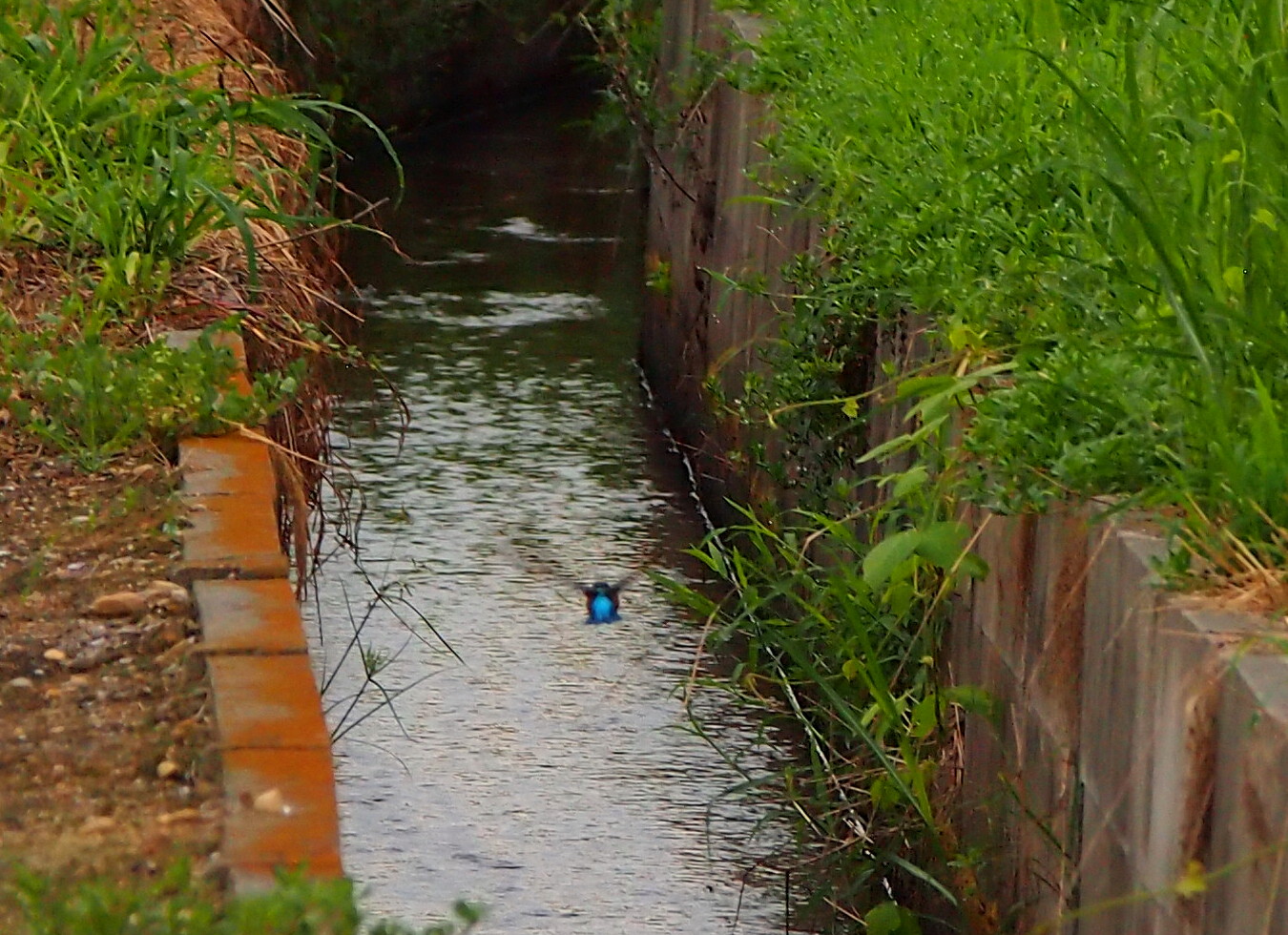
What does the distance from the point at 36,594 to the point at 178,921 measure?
1.22 m

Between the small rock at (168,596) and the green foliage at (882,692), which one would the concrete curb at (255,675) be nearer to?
the small rock at (168,596)

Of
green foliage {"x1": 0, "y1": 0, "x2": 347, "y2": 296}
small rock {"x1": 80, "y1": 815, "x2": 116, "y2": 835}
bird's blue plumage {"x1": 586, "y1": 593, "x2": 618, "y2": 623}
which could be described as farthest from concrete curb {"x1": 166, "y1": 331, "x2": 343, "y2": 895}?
bird's blue plumage {"x1": 586, "y1": 593, "x2": 618, "y2": 623}

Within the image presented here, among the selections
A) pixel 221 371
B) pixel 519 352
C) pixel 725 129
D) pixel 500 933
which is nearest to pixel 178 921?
pixel 221 371

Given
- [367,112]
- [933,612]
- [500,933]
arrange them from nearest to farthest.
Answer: [933,612], [500,933], [367,112]

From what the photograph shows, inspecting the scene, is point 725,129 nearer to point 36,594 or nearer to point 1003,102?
point 1003,102

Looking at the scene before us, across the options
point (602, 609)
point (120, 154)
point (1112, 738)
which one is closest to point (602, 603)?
point (602, 609)

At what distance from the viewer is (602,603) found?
5691 mm

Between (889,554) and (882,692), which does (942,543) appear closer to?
(889,554)

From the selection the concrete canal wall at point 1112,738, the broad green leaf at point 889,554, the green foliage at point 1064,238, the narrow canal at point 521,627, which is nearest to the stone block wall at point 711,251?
the narrow canal at point 521,627

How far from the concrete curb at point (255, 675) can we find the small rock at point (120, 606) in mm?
74

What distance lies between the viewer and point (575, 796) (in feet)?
15.5

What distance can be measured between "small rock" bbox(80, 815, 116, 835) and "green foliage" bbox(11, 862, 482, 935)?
0.87 ft

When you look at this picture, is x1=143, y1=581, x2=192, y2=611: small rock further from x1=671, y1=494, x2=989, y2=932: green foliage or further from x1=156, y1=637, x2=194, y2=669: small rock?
x1=671, y1=494, x2=989, y2=932: green foliage

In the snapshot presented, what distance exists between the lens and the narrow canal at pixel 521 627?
4398 millimetres
